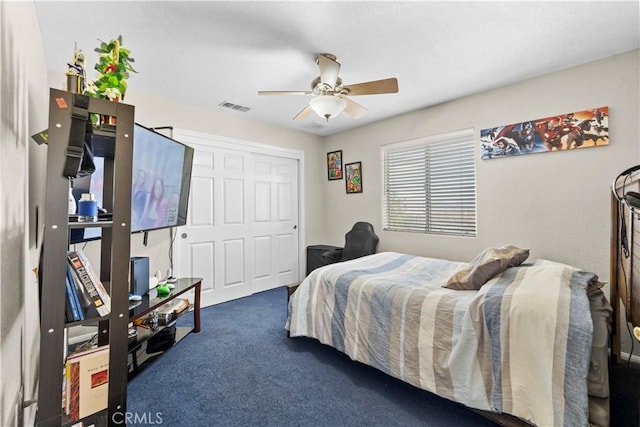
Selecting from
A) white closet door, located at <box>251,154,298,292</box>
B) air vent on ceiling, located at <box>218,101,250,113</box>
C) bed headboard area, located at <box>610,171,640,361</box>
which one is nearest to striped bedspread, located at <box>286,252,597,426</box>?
bed headboard area, located at <box>610,171,640,361</box>

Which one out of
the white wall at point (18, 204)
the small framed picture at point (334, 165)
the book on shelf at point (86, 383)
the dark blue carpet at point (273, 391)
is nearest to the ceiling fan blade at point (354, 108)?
the small framed picture at point (334, 165)

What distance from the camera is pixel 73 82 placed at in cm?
119

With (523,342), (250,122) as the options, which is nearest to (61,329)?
(523,342)

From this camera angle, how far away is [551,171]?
2676 millimetres

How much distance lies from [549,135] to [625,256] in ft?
5.00

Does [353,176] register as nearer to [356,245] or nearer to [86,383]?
[356,245]

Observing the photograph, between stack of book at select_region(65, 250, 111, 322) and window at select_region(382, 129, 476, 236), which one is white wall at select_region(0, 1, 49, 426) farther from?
window at select_region(382, 129, 476, 236)

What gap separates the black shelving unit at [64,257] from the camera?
3.18 feet

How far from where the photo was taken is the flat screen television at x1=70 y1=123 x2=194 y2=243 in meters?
1.96

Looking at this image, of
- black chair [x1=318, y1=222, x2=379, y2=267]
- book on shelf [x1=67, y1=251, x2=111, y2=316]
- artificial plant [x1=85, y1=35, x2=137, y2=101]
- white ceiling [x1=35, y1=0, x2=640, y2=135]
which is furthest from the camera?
black chair [x1=318, y1=222, x2=379, y2=267]

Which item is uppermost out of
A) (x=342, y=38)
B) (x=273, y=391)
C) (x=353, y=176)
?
(x=342, y=38)

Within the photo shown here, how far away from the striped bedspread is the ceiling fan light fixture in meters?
1.34

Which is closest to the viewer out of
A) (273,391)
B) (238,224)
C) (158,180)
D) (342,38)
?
(273,391)

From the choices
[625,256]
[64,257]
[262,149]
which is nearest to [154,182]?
[64,257]
